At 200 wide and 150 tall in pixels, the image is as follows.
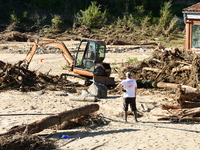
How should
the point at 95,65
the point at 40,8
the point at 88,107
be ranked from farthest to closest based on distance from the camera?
the point at 40,8 < the point at 95,65 < the point at 88,107


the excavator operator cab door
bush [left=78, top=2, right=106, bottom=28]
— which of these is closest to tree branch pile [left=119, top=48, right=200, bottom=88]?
the excavator operator cab door

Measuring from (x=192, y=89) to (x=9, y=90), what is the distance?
670 centimetres

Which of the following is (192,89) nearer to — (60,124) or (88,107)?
(88,107)

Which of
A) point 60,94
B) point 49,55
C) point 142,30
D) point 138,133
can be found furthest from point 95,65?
point 142,30

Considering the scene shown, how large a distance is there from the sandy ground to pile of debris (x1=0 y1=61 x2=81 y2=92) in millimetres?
530

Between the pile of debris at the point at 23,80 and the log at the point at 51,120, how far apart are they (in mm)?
5091

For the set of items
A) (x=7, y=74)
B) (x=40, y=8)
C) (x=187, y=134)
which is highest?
(x=40, y=8)

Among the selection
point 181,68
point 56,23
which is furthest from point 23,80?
point 56,23

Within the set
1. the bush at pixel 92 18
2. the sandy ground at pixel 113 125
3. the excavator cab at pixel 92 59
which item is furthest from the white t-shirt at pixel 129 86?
the bush at pixel 92 18

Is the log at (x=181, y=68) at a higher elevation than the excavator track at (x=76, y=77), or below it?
higher

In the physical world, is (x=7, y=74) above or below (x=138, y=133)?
above

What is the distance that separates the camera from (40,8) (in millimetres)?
43938

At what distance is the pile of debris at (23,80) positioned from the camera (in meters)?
15.8

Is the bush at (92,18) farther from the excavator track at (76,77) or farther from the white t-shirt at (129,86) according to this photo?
the white t-shirt at (129,86)
